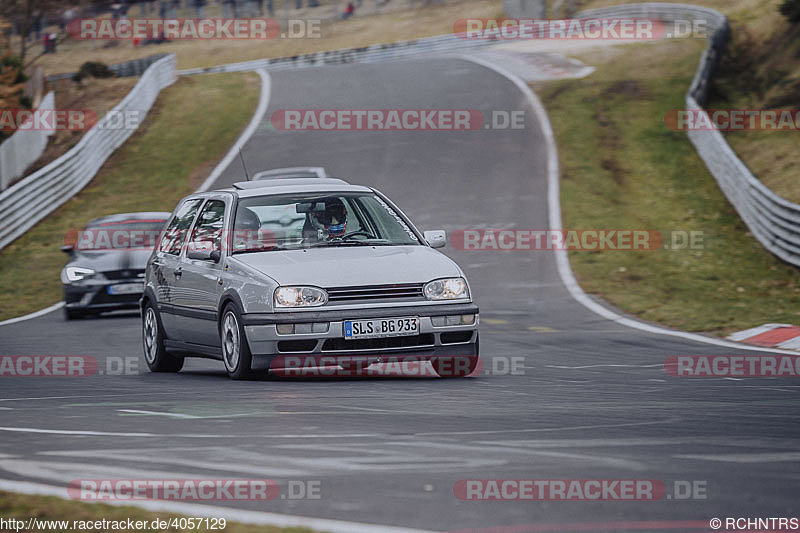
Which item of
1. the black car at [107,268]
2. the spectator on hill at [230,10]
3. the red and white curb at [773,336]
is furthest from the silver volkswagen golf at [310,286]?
the spectator on hill at [230,10]

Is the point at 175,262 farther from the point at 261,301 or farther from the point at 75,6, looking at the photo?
the point at 75,6

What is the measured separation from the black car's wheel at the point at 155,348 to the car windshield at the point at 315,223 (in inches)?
65.4

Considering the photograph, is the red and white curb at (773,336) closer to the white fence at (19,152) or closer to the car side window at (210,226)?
the car side window at (210,226)

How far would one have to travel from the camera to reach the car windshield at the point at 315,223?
35.7 feet

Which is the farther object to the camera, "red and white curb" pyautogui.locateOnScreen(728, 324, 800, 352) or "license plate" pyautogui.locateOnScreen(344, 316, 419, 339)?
"red and white curb" pyautogui.locateOnScreen(728, 324, 800, 352)

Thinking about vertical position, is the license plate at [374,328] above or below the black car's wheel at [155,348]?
above

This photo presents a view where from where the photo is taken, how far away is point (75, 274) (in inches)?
727

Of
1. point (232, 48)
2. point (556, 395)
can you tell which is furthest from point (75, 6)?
point (556, 395)

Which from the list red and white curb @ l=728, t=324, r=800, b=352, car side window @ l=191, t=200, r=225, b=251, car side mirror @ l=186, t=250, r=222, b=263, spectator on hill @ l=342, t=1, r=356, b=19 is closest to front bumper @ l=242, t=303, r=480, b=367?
car side mirror @ l=186, t=250, r=222, b=263

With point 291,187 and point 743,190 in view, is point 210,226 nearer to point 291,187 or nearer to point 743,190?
point 291,187

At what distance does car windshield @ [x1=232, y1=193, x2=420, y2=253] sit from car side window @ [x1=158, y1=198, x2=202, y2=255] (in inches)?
35.8

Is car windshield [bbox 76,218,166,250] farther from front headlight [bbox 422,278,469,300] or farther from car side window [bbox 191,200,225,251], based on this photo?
front headlight [bbox 422,278,469,300]

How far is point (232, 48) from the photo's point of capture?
8206cm

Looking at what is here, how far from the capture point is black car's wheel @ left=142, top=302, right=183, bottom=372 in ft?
39.8
